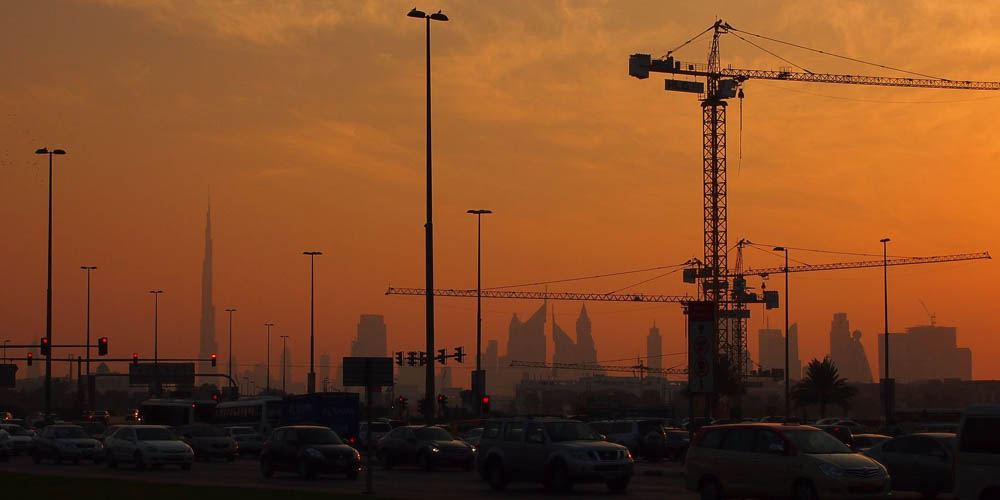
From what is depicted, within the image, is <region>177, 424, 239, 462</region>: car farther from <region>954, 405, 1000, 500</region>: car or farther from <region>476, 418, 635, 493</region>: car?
<region>954, 405, 1000, 500</region>: car

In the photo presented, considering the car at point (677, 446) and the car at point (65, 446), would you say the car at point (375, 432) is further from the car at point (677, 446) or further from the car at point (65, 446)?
the car at point (677, 446)

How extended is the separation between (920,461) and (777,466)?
628 cm

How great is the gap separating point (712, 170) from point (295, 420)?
102460 mm

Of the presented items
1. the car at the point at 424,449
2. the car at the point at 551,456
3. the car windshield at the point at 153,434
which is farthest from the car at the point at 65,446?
the car at the point at 551,456

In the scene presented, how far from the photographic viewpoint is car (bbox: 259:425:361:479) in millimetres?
37875

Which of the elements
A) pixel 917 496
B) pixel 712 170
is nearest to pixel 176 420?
pixel 917 496

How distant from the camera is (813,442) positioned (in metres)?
25.2

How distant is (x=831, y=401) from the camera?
96000 mm

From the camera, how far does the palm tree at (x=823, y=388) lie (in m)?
95.3

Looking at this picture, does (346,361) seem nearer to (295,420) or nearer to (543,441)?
(543,441)

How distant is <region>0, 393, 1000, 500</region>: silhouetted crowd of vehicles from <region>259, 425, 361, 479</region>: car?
0.04m

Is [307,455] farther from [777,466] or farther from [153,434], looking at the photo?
[777,466]

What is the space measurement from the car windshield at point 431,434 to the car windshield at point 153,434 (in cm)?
821

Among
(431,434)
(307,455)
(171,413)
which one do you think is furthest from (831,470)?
(171,413)
